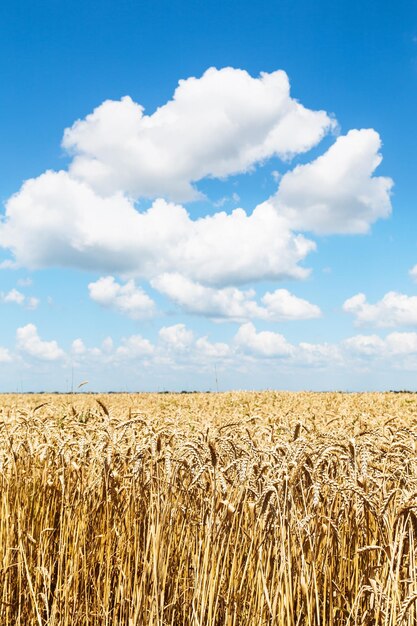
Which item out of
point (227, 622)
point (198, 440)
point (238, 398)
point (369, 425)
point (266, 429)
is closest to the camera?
point (227, 622)

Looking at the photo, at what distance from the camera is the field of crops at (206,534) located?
133 inches

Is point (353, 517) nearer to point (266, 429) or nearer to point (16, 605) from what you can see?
point (266, 429)

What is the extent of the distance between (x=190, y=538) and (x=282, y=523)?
1.53 metres

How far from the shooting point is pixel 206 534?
3451 mm

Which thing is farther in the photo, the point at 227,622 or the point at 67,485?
the point at 67,485

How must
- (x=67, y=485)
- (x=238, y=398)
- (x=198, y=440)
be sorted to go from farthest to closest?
(x=238, y=398), (x=67, y=485), (x=198, y=440)

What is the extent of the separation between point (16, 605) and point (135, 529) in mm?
1236

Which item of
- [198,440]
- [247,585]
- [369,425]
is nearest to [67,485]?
[198,440]

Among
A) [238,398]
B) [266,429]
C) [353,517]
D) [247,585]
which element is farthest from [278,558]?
[238,398]

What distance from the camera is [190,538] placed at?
4.41m

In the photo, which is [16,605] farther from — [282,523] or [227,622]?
[282,523]

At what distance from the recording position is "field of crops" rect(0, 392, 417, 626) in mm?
3367

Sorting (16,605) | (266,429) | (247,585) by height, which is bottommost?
(16,605)

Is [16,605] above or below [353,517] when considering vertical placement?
below
